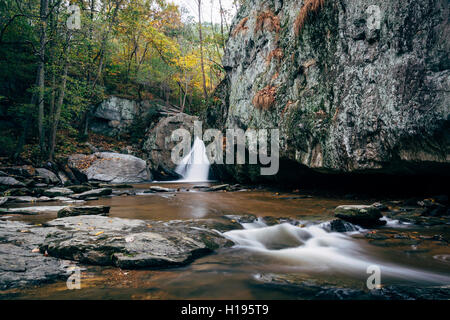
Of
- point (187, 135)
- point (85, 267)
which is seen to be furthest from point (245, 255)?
point (187, 135)

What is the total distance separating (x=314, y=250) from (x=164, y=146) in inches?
562

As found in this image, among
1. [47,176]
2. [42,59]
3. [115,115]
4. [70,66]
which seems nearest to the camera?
[47,176]

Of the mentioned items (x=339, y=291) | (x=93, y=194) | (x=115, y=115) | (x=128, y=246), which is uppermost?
(x=115, y=115)

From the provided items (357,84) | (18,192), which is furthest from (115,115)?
(357,84)

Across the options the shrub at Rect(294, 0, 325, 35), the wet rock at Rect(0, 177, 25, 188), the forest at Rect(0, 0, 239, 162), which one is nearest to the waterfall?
the forest at Rect(0, 0, 239, 162)

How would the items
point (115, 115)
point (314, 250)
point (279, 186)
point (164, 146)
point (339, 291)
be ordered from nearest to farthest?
1. point (339, 291)
2. point (314, 250)
3. point (279, 186)
4. point (164, 146)
5. point (115, 115)

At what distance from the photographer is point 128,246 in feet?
9.14

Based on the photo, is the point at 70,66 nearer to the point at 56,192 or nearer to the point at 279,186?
the point at 56,192

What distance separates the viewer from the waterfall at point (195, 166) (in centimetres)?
1585

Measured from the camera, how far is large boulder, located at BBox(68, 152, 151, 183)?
44.1ft

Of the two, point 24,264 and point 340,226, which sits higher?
point 24,264

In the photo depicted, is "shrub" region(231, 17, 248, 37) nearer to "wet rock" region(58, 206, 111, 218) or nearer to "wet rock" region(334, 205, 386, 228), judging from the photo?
"wet rock" region(334, 205, 386, 228)

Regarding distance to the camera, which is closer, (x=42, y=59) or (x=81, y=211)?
(x=81, y=211)
